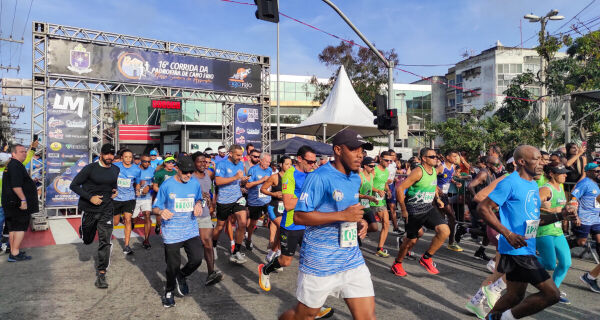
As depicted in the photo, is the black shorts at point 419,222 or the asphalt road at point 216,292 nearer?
the asphalt road at point 216,292

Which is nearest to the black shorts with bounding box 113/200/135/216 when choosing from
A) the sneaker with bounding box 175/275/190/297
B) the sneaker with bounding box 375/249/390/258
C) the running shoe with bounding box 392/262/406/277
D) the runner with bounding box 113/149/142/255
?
the runner with bounding box 113/149/142/255

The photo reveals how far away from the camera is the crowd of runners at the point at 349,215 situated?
9.55ft

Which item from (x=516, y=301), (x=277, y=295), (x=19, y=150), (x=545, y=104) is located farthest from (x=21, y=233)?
A: (x=545, y=104)

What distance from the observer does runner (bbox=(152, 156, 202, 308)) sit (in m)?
4.80

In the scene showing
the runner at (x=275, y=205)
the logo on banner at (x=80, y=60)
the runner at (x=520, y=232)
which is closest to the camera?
the runner at (x=520, y=232)

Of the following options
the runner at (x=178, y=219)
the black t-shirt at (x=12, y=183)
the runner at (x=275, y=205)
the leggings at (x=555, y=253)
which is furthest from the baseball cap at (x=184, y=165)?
the leggings at (x=555, y=253)

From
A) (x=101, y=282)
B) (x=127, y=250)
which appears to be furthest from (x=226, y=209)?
(x=101, y=282)

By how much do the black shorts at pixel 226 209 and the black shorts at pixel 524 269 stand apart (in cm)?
460

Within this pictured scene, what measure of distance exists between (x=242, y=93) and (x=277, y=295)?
12560 millimetres

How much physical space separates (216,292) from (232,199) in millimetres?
2097

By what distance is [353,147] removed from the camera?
290 centimetres

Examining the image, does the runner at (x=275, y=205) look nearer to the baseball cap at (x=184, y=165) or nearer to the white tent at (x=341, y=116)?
the baseball cap at (x=184, y=165)

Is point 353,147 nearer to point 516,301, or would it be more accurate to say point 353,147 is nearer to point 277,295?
point 516,301

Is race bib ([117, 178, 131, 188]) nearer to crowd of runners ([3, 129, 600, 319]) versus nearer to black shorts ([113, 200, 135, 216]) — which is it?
crowd of runners ([3, 129, 600, 319])
